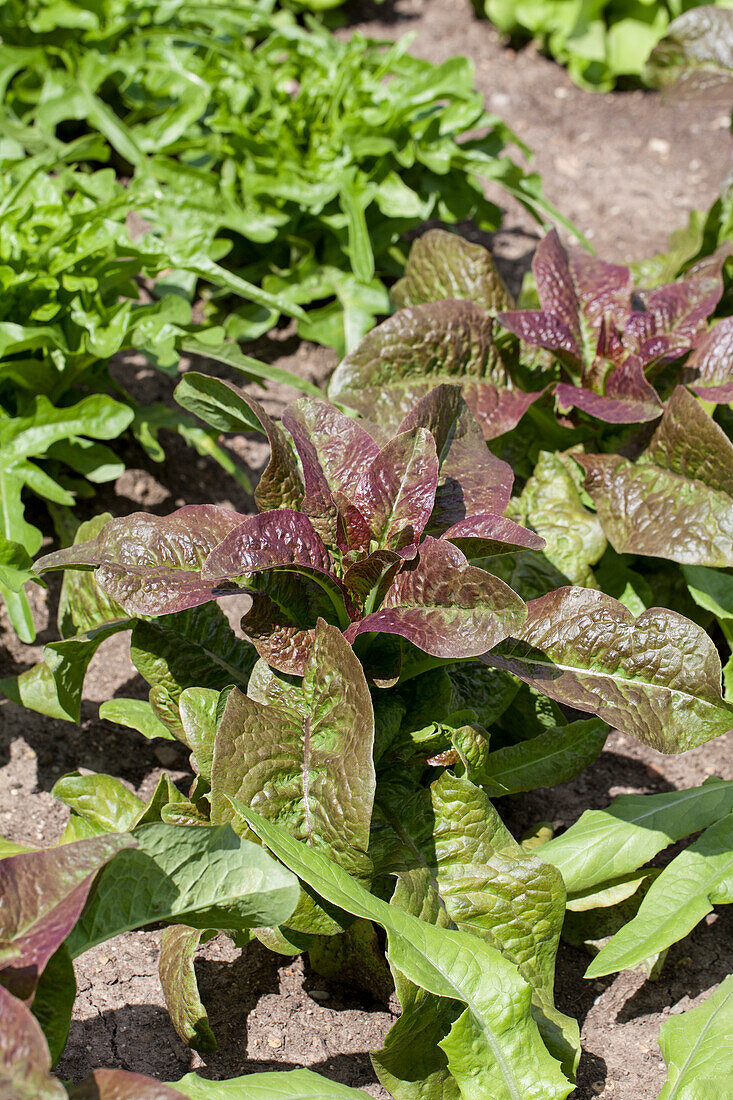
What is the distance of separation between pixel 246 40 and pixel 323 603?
2.96 metres

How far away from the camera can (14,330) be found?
2273 millimetres

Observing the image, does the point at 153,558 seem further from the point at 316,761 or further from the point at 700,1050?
the point at 700,1050

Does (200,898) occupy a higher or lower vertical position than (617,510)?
lower

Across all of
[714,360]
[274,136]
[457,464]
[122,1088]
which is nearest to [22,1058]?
[122,1088]

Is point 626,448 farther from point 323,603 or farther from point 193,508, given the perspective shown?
point 193,508

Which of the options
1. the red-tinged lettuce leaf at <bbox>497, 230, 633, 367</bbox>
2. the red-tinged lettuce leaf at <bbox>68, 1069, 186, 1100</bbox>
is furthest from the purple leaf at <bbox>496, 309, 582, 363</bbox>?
the red-tinged lettuce leaf at <bbox>68, 1069, 186, 1100</bbox>

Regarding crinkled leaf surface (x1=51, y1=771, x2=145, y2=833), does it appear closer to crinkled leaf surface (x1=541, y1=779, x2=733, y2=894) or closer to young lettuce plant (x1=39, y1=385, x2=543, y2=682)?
young lettuce plant (x1=39, y1=385, x2=543, y2=682)

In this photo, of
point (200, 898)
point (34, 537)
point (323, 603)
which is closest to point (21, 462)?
point (34, 537)

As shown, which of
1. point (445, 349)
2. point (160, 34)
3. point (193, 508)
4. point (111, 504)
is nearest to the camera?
point (193, 508)

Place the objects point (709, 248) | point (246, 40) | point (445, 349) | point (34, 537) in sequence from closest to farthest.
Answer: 1. point (34, 537)
2. point (445, 349)
3. point (709, 248)
4. point (246, 40)

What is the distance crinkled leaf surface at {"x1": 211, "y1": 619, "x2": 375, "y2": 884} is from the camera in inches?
61.4

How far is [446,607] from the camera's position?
5.42 feet

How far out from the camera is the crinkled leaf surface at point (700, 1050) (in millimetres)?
1534

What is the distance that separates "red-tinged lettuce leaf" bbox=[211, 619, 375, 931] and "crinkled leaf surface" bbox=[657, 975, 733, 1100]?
23.2 inches
